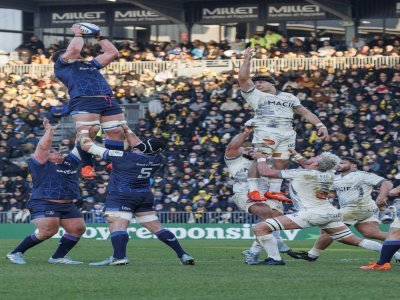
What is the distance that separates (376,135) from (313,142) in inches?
68.6

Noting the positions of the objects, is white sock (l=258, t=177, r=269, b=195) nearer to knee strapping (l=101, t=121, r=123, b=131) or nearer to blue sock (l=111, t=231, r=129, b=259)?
knee strapping (l=101, t=121, r=123, b=131)

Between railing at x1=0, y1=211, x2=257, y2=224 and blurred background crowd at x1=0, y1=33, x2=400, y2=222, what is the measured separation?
9 centimetres

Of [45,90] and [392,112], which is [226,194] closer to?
[392,112]

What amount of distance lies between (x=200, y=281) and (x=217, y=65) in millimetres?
25482

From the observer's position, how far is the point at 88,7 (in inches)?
1737

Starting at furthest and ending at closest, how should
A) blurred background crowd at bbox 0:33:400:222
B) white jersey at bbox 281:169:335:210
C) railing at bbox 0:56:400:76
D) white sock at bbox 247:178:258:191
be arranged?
railing at bbox 0:56:400:76 < blurred background crowd at bbox 0:33:400:222 < white sock at bbox 247:178:258:191 < white jersey at bbox 281:169:335:210

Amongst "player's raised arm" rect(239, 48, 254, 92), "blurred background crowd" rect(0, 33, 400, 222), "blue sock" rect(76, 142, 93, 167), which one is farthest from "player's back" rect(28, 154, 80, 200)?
"blurred background crowd" rect(0, 33, 400, 222)

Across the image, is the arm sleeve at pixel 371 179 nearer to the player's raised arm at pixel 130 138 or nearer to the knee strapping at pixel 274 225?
the knee strapping at pixel 274 225

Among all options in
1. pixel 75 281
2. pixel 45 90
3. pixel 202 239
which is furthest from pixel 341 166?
pixel 45 90

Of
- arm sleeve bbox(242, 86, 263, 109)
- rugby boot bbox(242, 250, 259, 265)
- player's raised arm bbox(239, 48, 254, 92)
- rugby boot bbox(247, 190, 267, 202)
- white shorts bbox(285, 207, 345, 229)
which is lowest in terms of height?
rugby boot bbox(242, 250, 259, 265)

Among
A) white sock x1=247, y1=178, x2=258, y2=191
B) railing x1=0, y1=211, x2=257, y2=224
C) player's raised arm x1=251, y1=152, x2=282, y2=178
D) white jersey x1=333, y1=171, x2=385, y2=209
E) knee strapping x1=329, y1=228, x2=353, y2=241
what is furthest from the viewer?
railing x1=0, y1=211, x2=257, y2=224

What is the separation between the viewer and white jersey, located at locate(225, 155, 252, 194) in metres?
17.8

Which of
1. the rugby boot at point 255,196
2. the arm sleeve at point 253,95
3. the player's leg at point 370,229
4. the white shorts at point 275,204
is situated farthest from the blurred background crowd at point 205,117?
the rugby boot at point 255,196

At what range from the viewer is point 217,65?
125ft
